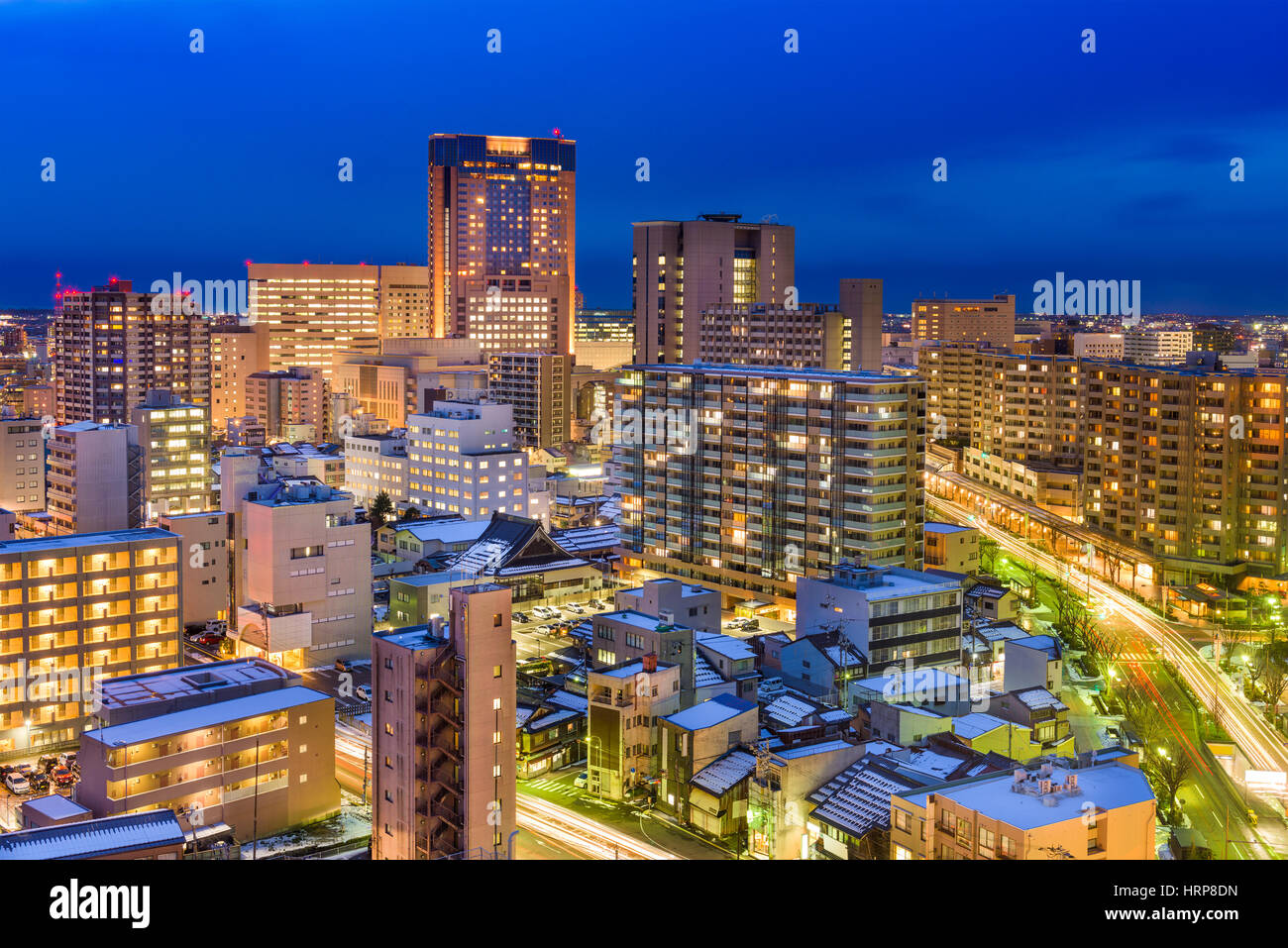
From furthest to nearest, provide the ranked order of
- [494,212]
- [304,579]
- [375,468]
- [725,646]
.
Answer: [494,212]
[375,468]
[304,579]
[725,646]

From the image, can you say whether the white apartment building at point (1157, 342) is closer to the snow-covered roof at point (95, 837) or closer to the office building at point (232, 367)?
the office building at point (232, 367)

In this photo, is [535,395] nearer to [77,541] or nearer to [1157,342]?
[77,541]

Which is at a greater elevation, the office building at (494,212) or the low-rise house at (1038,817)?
the office building at (494,212)

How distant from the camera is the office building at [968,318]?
53684 millimetres

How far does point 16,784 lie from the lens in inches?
541

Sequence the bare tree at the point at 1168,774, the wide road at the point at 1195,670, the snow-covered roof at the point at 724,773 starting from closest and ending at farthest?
the snow-covered roof at the point at 724,773, the bare tree at the point at 1168,774, the wide road at the point at 1195,670

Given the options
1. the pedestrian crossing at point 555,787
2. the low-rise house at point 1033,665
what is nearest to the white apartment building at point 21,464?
the pedestrian crossing at point 555,787

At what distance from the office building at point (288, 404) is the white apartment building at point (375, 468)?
399 inches

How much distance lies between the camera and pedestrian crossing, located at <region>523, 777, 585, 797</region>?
12805 mm

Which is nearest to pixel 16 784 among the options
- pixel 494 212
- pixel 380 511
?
pixel 380 511

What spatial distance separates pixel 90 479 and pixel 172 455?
2.10 m

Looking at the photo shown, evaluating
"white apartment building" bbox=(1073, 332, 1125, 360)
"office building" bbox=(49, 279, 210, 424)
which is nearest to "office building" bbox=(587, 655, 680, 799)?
"office building" bbox=(49, 279, 210, 424)

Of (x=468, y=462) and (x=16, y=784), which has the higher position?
(x=468, y=462)

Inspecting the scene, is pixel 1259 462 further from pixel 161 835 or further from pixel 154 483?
pixel 154 483
